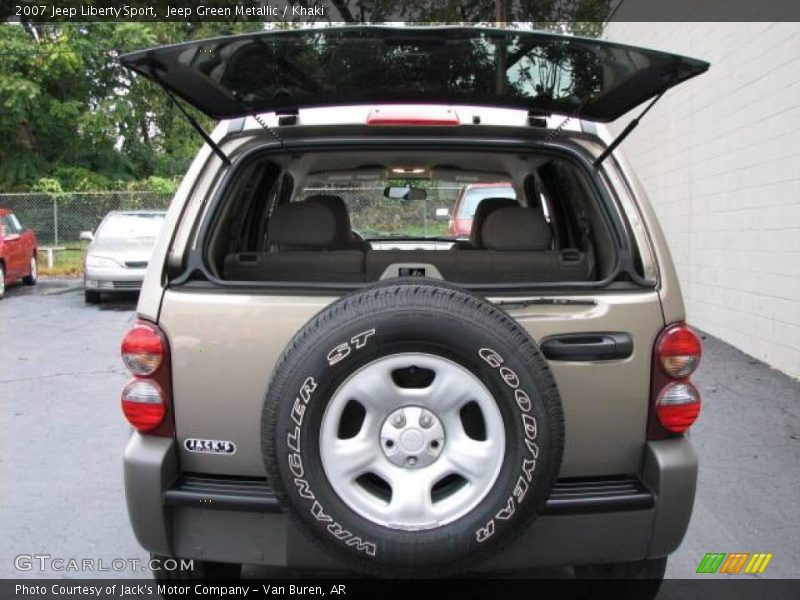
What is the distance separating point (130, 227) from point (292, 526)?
1242 cm

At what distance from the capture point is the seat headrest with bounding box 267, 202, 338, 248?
3600mm

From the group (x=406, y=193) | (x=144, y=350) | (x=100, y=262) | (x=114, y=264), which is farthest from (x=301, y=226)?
(x=100, y=262)

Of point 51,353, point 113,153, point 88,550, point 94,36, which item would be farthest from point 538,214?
point 113,153

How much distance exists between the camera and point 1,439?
5.40 meters

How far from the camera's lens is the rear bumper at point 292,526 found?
245 cm

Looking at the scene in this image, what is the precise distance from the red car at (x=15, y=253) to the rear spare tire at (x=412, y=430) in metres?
13.3

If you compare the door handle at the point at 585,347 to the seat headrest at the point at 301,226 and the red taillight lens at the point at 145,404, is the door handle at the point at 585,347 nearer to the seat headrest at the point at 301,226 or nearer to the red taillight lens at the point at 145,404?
the red taillight lens at the point at 145,404

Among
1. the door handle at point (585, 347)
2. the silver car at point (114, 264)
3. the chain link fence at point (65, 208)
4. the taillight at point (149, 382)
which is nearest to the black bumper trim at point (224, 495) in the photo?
the taillight at point (149, 382)

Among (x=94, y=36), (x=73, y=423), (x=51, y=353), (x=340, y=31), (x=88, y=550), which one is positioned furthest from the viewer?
(x=94, y=36)

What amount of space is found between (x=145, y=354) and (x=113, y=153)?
25.0m

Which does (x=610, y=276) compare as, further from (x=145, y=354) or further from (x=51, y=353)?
(x=51, y=353)

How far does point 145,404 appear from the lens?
8.37 ft

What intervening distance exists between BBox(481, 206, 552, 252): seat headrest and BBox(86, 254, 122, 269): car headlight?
34.3 ft

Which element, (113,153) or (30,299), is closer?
(30,299)
